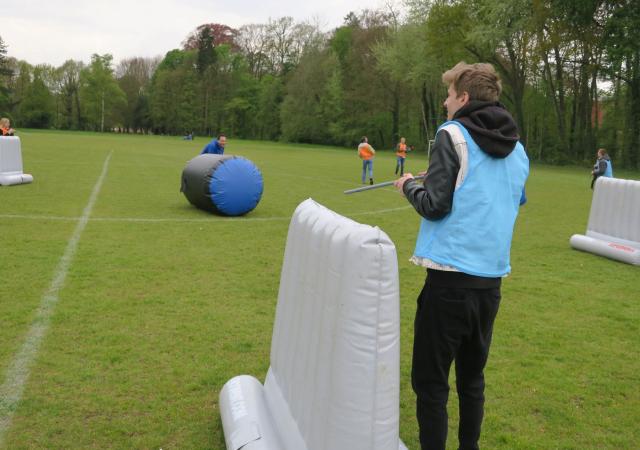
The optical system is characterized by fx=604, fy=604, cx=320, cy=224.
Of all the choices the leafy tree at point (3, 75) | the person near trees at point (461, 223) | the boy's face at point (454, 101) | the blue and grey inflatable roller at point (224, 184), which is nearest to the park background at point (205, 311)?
the blue and grey inflatable roller at point (224, 184)

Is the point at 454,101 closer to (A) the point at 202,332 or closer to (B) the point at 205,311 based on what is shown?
(A) the point at 202,332

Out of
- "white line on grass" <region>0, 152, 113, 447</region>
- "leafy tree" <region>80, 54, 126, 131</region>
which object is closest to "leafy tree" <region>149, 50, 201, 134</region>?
"leafy tree" <region>80, 54, 126, 131</region>

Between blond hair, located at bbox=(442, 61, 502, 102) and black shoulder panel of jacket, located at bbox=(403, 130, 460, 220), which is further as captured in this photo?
blond hair, located at bbox=(442, 61, 502, 102)

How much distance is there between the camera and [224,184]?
38.6 feet

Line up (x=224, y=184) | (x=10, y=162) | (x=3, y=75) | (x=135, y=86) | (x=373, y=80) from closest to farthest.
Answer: (x=224, y=184), (x=10, y=162), (x=373, y=80), (x=3, y=75), (x=135, y=86)

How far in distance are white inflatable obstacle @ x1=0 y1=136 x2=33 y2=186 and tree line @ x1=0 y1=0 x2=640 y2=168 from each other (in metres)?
28.4

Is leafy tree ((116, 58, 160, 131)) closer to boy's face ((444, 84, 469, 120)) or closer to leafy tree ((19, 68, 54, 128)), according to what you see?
leafy tree ((19, 68, 54, 128))

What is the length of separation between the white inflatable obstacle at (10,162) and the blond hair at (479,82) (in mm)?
15159

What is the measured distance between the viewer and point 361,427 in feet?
8.38

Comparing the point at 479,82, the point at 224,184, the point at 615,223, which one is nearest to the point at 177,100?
the point at 224,184

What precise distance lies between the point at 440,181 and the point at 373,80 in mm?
67015

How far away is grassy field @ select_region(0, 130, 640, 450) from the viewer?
13.2ft

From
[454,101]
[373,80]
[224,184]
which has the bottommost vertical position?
[224,184]

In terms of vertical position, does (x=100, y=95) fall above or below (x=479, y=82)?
above
